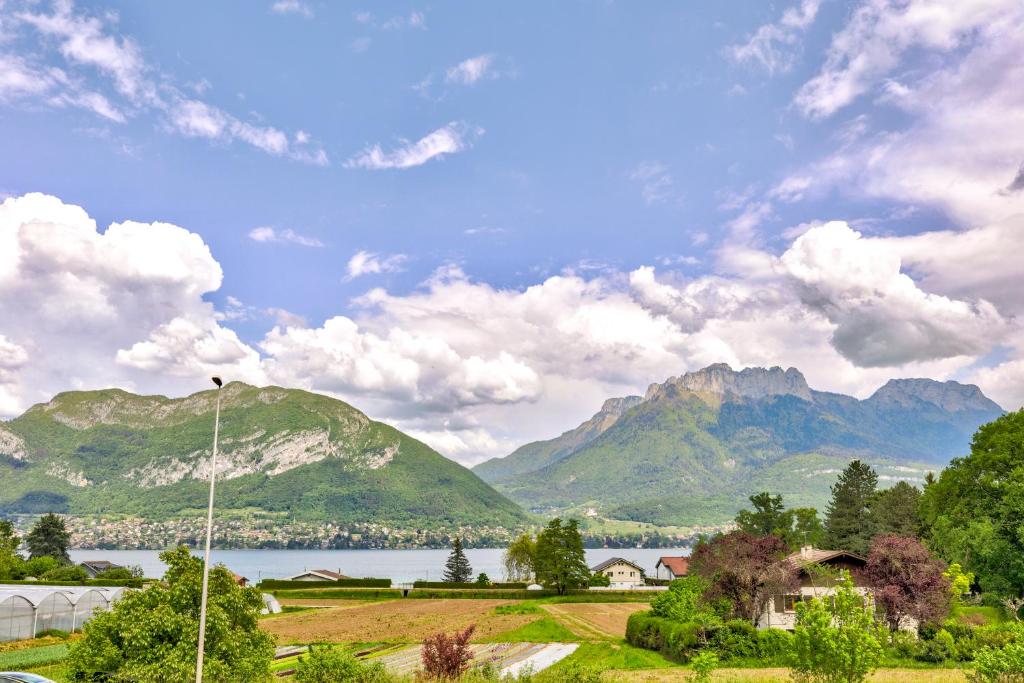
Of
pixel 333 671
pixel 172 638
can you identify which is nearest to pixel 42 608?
pixel 333 671

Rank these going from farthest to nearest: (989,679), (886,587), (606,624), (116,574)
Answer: (116,574)
(606,624)
(886,587)
(989,679)

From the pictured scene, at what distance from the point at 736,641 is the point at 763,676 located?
723 centimetres

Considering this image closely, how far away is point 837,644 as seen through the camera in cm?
2161

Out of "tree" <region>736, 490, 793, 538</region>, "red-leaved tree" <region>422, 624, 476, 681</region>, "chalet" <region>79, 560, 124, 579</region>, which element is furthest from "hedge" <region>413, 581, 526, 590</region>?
"red-leaved tree" <region>422, 624, 476, 681</region>

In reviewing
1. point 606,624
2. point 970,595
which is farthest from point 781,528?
point 606,624

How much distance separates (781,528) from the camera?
4294 inches

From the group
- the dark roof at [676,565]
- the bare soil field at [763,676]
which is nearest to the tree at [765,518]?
the dark roof at [676,565]

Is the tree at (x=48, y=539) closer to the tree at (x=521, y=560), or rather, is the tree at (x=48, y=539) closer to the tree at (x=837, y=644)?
the tree at (x=521, y=560)

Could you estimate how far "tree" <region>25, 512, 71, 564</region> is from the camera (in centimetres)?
11438

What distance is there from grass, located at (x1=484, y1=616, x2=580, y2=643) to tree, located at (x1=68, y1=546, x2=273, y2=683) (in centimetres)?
3603

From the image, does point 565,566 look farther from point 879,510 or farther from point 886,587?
point 886,587

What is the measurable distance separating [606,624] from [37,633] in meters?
47.2

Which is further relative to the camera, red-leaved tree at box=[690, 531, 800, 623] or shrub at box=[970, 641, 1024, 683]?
red-leaved tree at box=[690, 531, 800, 623]

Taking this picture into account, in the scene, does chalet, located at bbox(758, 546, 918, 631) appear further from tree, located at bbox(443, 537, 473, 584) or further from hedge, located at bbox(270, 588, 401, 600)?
tree, located at bbox(443, 537, 473, 584)
